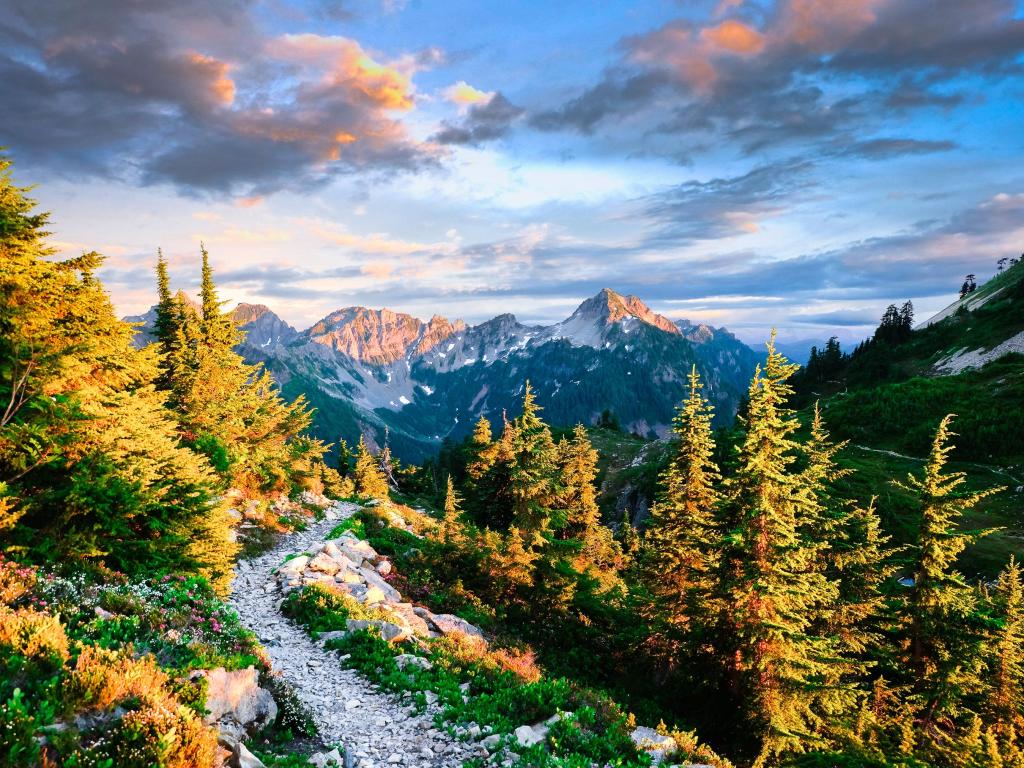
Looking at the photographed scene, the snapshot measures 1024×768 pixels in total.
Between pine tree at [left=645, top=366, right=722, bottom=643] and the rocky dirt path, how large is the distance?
34.1 ft

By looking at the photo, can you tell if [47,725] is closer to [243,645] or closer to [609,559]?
[243,645]

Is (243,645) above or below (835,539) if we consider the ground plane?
above

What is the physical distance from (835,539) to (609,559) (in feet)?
71.9

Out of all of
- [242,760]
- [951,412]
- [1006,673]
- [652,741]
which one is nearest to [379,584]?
[652,741]

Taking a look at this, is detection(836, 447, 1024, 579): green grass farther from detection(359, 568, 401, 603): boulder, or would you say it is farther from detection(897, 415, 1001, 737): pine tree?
detection(359, 568, 401, 603): boulder

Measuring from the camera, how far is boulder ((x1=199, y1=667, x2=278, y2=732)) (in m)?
8.79

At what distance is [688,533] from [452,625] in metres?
9.96

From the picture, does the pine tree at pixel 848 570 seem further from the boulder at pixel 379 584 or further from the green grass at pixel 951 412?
the green grass at pixel 951 412

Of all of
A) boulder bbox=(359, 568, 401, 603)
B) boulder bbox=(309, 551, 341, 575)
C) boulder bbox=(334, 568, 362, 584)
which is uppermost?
boulder bbox=(309, 551, 341, 575)

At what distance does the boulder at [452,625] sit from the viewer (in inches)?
725

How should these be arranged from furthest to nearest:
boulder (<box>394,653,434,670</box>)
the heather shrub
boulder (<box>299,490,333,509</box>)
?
boulder (<box>299,490,333,509</box>)
boulder (<box>394,653,434,670</box>)
the heather shrub

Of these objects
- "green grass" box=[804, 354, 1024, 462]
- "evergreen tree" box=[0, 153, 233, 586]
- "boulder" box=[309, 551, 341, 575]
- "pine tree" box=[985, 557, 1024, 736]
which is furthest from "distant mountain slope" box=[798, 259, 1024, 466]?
"evergreen tree" box=[0, 153, 233, 586]

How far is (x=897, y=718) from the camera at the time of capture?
58.2 feet

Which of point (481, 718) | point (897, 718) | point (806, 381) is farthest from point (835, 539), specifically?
point (806, 381)
